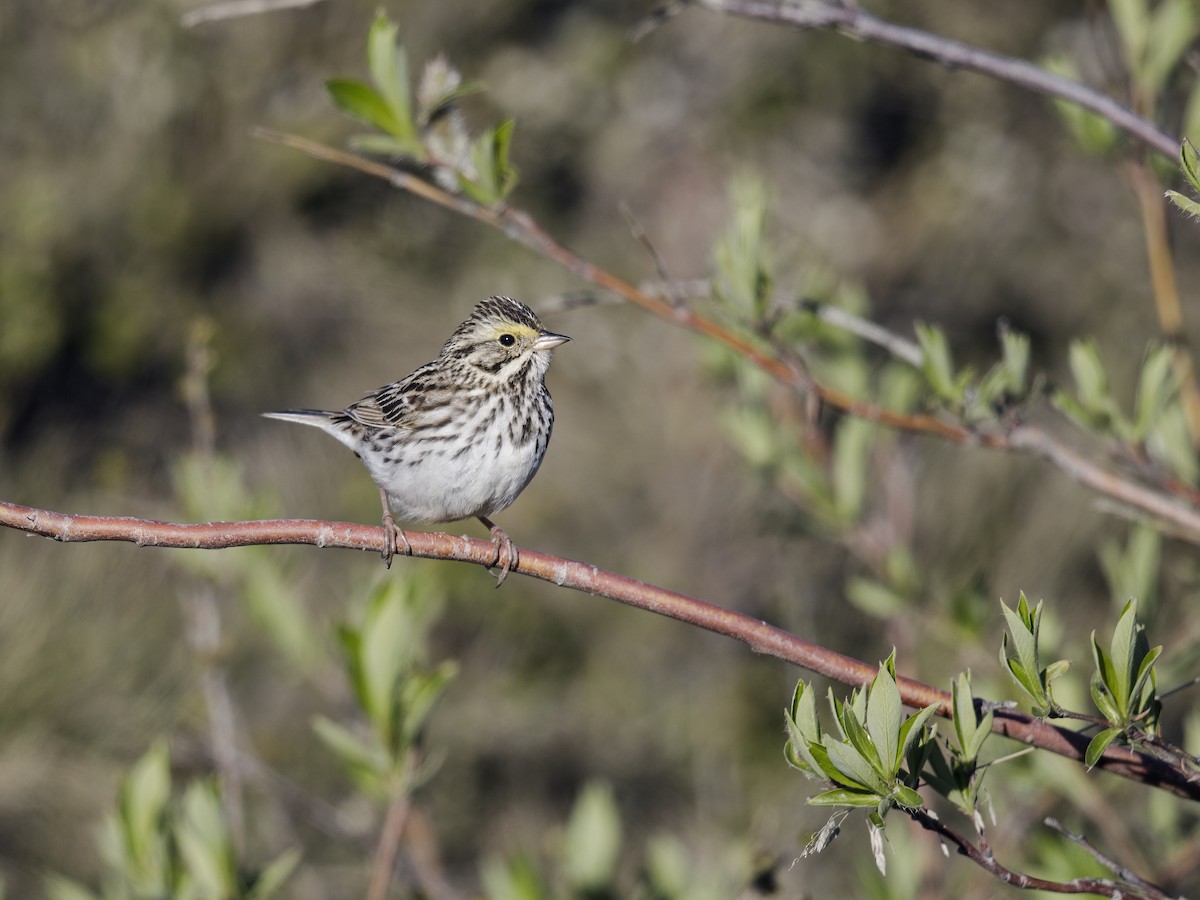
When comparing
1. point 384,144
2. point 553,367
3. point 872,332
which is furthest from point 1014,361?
point 553,367

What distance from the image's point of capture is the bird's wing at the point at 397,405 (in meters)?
3.13

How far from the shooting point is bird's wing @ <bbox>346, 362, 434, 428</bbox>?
123 inches

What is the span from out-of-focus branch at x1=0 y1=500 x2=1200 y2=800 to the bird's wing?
1.30 m

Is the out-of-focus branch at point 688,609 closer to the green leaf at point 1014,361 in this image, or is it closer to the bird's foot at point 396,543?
the bird's foot at point 396,543

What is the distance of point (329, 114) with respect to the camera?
5.62 m

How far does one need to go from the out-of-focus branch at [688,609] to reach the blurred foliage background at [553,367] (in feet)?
6.22

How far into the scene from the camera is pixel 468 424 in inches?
117

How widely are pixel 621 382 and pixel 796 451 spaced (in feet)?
11.2

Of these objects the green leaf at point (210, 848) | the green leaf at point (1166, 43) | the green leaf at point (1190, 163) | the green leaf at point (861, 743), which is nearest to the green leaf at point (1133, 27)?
the green leaf at point (1166, 43)

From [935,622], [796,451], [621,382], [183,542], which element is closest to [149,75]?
[621,382]

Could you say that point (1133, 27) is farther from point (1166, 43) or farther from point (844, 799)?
point (844, 799)

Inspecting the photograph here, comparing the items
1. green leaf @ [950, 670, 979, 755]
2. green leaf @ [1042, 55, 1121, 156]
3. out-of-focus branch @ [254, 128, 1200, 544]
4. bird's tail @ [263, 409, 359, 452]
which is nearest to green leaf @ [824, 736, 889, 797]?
green leaf @ [950, 670, 979, 755]

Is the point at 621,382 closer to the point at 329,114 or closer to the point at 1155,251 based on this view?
the point at 329,114

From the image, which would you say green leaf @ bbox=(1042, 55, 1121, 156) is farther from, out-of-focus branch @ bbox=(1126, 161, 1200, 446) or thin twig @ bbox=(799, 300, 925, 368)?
thin twig @ bbox=(799, 300, 925, 368)
